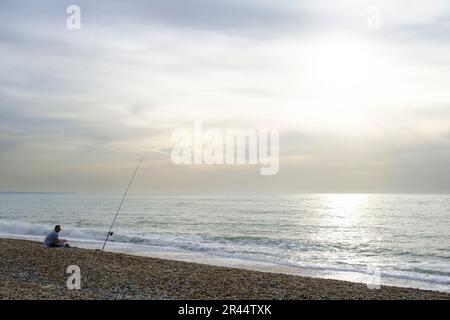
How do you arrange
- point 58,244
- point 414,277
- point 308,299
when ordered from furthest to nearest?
1. point 58,244
2. point 414,277
3. point 308,299

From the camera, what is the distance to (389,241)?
33438 mm

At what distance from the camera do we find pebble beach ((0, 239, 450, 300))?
411 inches

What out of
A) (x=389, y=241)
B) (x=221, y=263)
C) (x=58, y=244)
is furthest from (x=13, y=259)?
(x=389, y=241)

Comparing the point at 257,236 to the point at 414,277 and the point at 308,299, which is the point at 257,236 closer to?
the point at 414,277

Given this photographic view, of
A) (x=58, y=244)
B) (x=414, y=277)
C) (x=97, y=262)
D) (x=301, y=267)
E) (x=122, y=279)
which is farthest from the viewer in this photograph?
(x=58, y=244)

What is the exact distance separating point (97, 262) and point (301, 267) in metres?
9.08

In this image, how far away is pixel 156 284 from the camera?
11852 millimetres

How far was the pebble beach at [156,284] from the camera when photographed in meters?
10.4

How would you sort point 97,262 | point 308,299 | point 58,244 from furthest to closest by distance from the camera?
point 58,244 → point 97,262 → point 308,299

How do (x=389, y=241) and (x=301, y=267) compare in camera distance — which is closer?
(x=301, y=267)
